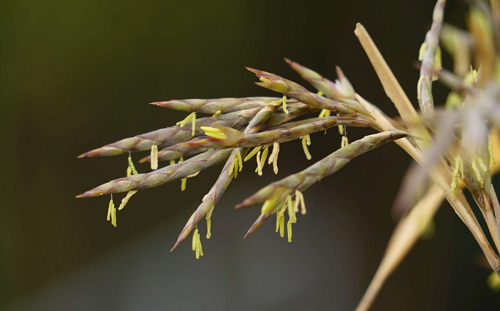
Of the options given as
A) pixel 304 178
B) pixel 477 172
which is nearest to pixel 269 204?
pixel 304 178

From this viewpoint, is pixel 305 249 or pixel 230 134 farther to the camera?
pixel 305 249

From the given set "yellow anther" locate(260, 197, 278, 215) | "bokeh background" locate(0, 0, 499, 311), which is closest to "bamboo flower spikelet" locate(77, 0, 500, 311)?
"yellow anther" locate(260, 197, 278, 215)

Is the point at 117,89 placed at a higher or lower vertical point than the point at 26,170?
higher

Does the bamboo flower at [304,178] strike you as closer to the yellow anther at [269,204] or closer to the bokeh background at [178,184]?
the yellow anther at [269,204]

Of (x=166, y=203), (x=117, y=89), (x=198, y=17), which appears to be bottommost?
(x=166, y=203)

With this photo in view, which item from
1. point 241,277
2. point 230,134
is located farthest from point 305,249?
point 230,134

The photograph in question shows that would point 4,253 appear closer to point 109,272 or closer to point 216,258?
point 109,272

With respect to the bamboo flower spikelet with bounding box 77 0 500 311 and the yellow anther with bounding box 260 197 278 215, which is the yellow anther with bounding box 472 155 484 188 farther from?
the yellow anther with bounding box 260 197 278 215

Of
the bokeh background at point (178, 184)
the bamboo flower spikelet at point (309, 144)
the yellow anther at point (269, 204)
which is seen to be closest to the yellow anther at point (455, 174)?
the bamboo flower spikelet at point (309, 144)
